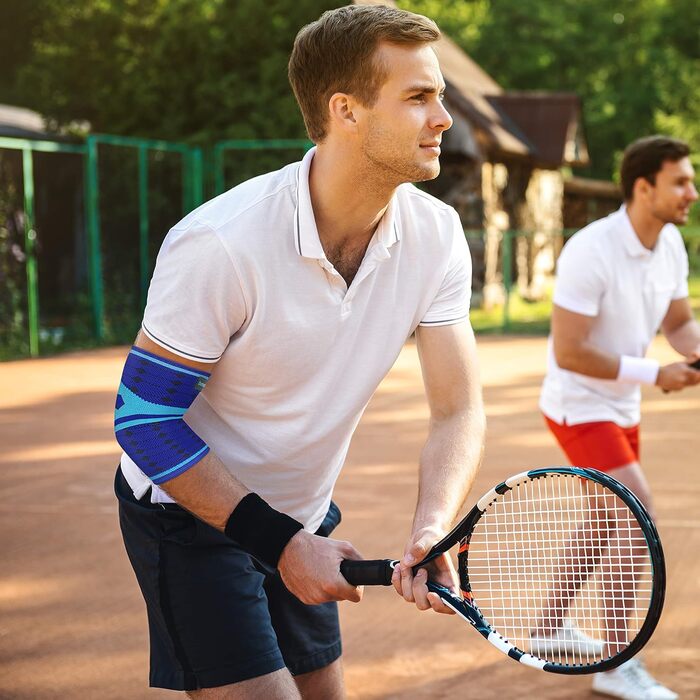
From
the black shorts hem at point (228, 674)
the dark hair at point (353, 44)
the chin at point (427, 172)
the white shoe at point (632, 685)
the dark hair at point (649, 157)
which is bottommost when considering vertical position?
the white shoe at point (632, 685)

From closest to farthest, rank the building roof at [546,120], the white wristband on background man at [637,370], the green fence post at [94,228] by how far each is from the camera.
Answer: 1. the white wristband on background man at [637,370]
2. the green fence post at [94,228]
3. the building roof at [546,120]

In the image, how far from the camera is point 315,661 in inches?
119

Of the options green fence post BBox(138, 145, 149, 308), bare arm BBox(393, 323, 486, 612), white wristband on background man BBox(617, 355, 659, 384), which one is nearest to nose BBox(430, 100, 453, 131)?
bare arm BBox(393, 323, 486, 612)

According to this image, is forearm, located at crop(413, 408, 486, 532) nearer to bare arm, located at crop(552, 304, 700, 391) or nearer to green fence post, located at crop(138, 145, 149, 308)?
bare arm, located at crop(552, 304, 700, 391)

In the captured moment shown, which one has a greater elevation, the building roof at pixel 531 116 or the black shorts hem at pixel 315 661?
the black shorts hem at pixel 315 661

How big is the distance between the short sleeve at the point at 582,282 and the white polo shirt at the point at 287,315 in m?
1.67

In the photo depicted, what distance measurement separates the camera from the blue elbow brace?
2.52 metres

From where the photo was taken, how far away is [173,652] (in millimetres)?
2701

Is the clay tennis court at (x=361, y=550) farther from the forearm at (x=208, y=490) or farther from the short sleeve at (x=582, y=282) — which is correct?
the forearm at (x=208, y=490)

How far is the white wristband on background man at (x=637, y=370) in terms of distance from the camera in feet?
14.6

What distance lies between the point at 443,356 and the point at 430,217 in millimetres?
329

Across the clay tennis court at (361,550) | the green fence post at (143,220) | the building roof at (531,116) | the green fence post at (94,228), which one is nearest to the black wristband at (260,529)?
the clay tennis court at (361,550)

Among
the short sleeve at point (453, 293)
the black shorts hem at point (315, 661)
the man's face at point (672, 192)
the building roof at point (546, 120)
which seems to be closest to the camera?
the short sleeve at point (453, 293)

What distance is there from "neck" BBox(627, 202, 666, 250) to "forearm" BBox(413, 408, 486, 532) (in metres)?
1.97
